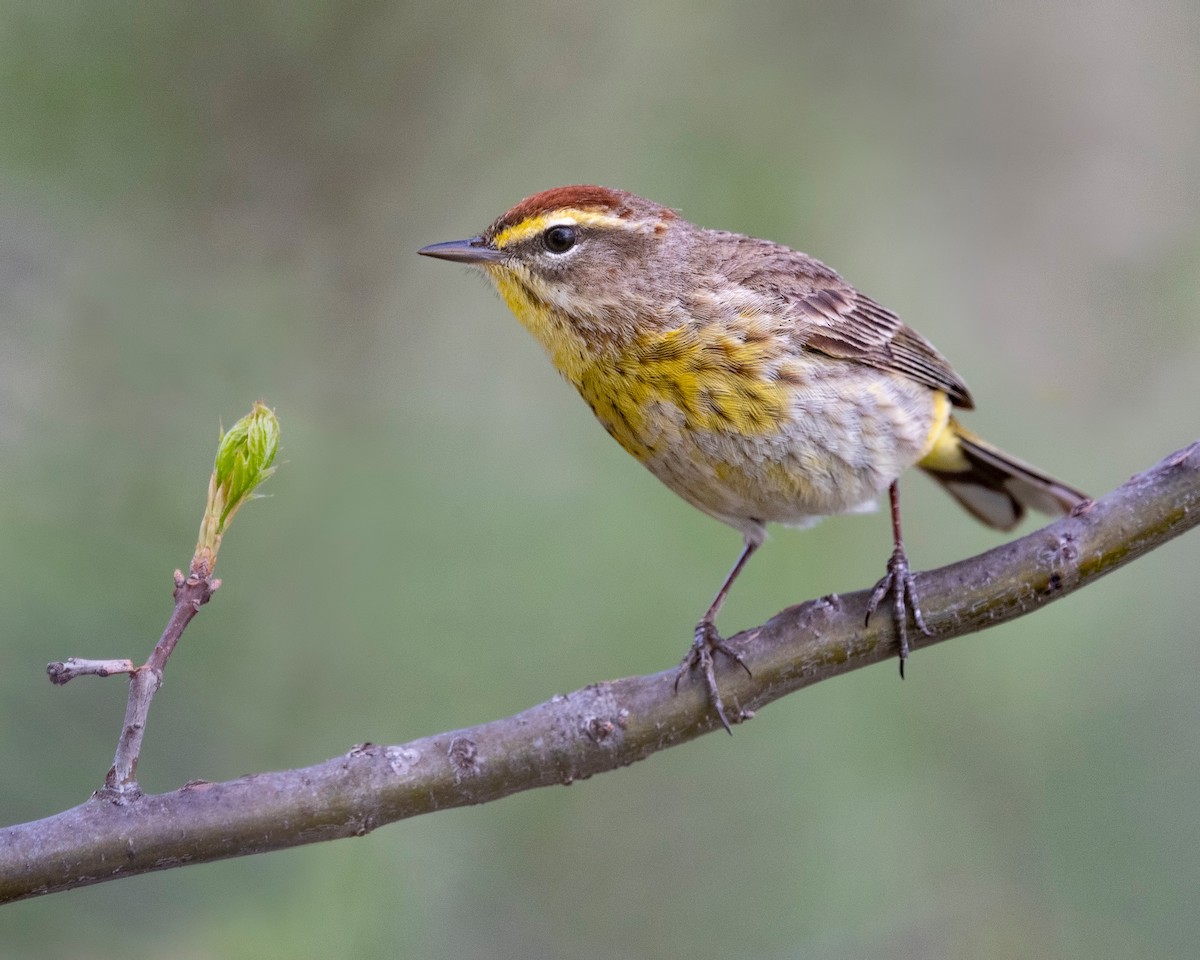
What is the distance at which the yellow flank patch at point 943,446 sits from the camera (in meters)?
5.12

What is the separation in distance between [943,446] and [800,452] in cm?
124

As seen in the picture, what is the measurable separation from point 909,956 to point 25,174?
4185 millimetres

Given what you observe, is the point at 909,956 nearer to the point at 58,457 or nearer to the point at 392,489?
the point at 392,489

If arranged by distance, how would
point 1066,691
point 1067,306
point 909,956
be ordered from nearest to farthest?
point 909,956 → point 1066,691 → point 1067,306

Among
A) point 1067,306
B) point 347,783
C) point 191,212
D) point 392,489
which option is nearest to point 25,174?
point 191,212

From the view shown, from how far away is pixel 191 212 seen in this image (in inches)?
203

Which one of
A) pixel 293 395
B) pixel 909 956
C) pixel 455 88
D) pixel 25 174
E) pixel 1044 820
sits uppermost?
pixel 455 88

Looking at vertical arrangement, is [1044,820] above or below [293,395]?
below

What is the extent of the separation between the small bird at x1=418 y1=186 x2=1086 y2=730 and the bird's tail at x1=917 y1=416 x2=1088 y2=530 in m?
0.46

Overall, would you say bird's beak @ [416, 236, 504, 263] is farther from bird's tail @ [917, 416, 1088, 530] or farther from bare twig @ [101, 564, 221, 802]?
bird's tail @ [917, 416, 1088, 530]

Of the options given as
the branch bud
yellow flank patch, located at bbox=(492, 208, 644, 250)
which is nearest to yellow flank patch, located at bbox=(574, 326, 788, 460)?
yellow flank patch, located at bbox=(492, 208, 644, 250)

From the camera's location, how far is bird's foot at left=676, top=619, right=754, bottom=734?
138 inches

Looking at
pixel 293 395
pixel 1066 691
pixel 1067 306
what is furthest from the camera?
pixel 1067 306

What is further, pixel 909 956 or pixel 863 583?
pixel 863 583
